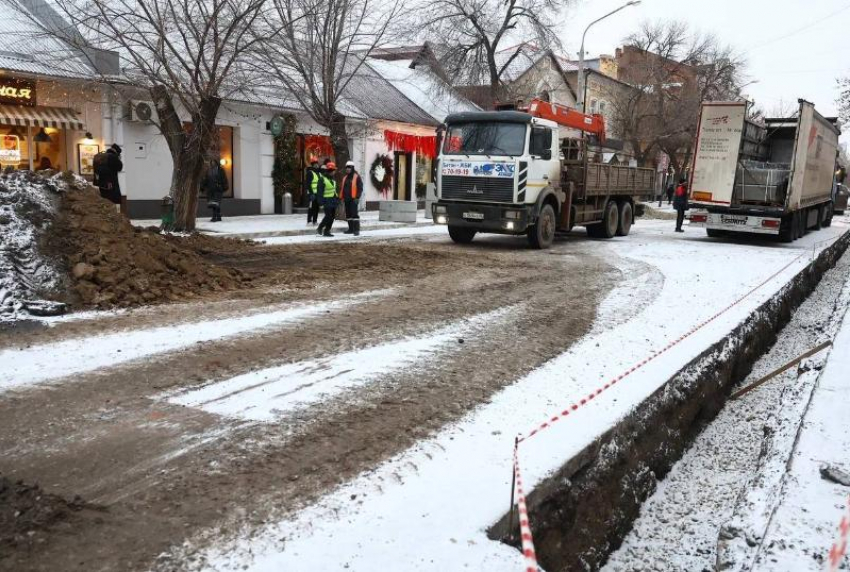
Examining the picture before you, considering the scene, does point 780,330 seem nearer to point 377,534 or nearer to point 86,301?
point 377,534

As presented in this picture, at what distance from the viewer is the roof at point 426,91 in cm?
3116

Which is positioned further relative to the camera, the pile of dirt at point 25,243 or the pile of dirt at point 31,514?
the pile of dirt at point 25,243

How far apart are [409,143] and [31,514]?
27233mm

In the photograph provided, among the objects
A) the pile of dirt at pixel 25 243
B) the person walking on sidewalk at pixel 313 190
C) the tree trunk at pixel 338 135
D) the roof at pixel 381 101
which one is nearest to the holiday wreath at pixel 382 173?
the roof at pixel 381 101

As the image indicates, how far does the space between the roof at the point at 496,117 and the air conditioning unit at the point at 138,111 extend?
357 inches

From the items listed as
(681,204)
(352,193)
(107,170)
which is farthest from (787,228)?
(107,170)

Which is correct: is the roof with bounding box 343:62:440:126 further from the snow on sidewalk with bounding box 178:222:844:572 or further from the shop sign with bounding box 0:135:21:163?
the snow on sidewalk with bounding box 178:222:844:572

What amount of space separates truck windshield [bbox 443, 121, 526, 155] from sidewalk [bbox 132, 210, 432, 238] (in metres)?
4.83

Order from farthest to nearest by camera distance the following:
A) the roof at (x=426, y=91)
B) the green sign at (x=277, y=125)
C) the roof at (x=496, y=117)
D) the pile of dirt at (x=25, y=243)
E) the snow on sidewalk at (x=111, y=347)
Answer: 1. the roof at (x=426, y=91)
2. the green sign at (x=277, y=125)
3. the roof at (x=496, y=117)
4. the pile of dirt at (x=25, y=243)
5. the snow on sidewalk at (x=111, y=347)

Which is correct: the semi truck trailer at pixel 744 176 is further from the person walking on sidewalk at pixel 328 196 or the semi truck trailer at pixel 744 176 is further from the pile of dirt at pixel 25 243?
the pile of dirt at pixel 25 243

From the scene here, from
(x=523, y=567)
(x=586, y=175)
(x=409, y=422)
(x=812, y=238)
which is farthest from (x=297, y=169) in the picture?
(x=523, y=567)

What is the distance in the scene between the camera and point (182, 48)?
1636 cm

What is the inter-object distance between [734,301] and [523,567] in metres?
7.36

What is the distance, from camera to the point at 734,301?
930 cm
